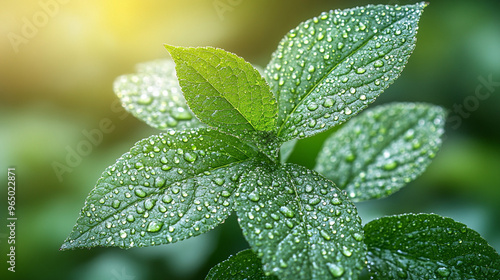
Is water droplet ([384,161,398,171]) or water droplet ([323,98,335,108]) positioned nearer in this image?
water droplet ([323,98,335,108])

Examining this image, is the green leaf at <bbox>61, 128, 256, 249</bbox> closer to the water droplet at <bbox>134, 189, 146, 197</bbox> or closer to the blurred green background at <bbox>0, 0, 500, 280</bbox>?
the water droplet at <bbox>134, 189, 146, 197</bbox>

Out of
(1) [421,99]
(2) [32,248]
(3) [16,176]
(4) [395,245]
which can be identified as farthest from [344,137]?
(3) [16,176]

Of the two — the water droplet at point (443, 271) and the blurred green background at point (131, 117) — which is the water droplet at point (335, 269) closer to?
the water droplet at point (443, 271)

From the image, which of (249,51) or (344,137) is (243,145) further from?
(249,51)

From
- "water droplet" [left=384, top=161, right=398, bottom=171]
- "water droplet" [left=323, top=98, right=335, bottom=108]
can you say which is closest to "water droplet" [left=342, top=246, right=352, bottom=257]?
"water droplet" [left=323, top=98, right=335, bottom=108]

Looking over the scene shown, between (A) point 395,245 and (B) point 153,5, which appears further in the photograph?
(B) point 153,5
